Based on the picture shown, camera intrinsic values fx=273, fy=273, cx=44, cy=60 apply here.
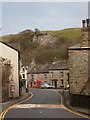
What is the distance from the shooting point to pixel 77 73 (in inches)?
996

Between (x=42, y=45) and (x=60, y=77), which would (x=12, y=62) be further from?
(x=42, y=45)

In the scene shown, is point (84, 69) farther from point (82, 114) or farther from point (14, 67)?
point (14, 67)

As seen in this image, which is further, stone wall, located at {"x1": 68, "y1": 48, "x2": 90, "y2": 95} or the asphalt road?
stone wall, located at {"x1": 68, "y1": 48, "x2": 90, "y2": 95}

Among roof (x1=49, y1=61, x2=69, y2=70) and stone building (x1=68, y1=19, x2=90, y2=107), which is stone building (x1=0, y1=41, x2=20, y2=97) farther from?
roof (x1=49, y1=61, x2=69, y2=70)

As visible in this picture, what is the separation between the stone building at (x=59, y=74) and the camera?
227 feet

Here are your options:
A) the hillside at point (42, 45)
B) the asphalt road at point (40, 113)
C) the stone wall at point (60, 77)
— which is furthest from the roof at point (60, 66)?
the asphalt road at point (40, 113)

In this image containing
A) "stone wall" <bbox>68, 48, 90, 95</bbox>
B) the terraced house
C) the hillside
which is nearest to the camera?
"stone wall" <bbox>68, 48, 90, 95</bbox>

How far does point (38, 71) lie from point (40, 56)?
25906 millimetres

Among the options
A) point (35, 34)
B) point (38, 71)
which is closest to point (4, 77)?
point (38, 71)

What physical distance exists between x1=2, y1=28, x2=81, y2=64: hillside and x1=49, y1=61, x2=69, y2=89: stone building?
2132 centimetres

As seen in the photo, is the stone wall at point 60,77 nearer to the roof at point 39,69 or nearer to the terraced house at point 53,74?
the terraced house at point 53,74

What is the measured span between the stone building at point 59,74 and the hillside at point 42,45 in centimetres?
2132

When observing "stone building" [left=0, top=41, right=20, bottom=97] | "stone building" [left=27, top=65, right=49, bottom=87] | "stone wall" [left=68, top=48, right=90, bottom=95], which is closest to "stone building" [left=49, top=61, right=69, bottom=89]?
"stone building" [left=27, top=65, right=49, bottom=87]

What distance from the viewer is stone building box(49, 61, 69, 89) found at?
→ 69.1m
